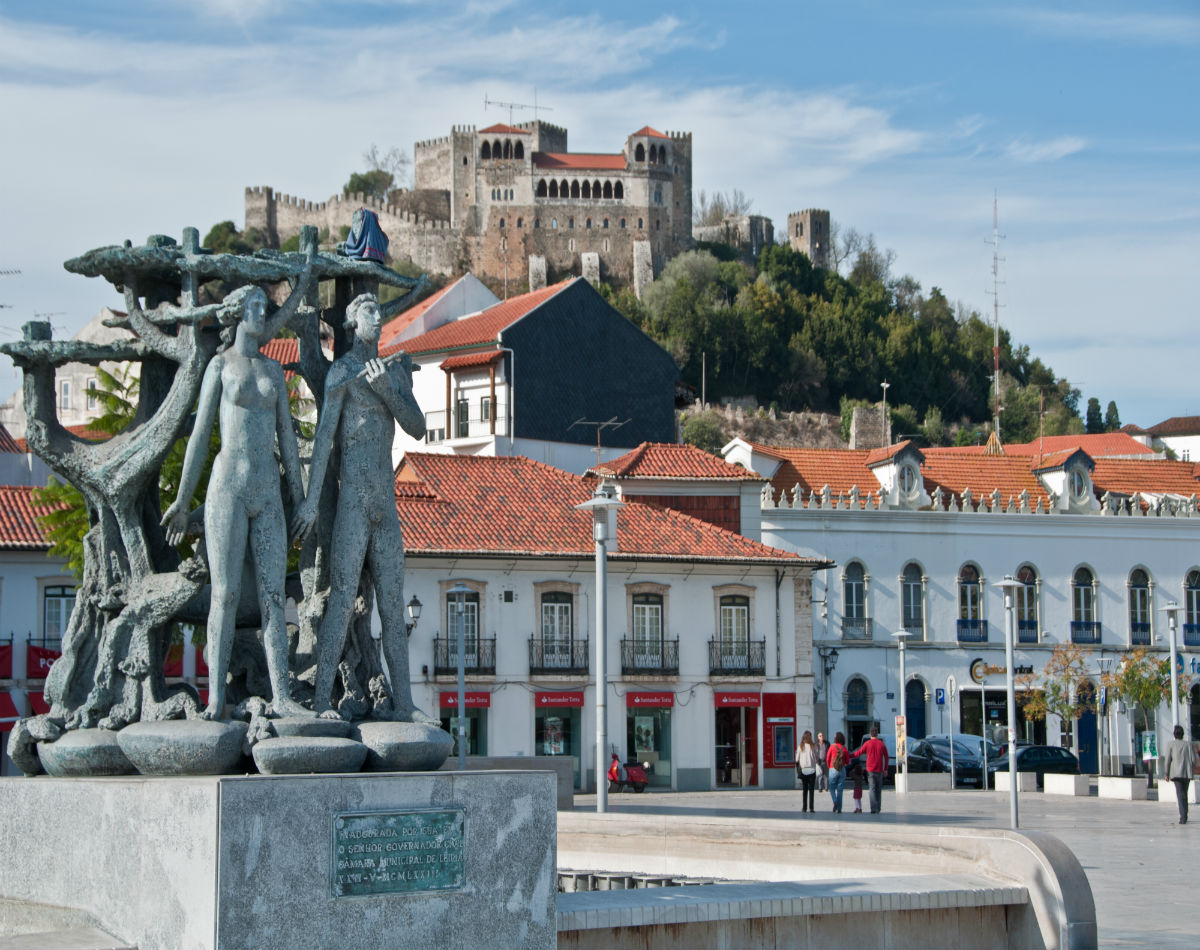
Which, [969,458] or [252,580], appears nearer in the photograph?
[252,580]

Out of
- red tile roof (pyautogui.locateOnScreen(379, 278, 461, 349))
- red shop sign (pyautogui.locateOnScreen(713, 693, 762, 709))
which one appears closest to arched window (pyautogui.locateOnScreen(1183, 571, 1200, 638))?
red shop sign (pyautogui.locateOnScreen(713, 693, 762, 709))

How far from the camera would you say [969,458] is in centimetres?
5688

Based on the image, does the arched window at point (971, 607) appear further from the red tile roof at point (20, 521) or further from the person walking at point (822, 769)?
the red tile roof at point (20, 521)

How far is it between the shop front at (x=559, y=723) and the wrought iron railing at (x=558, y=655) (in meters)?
0.56

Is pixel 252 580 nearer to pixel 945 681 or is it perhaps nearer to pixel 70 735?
pixel 70 735

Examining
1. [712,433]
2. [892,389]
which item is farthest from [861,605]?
[892,389]

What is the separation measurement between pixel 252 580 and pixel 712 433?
9789cm

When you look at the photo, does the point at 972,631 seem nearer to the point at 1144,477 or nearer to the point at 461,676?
the point at 1144,477

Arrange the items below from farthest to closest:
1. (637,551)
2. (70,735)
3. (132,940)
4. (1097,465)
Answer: (1097,465) → (637,551) → (70,735) → (132,940)

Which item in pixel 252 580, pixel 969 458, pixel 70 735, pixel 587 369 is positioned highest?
pixel 587 369

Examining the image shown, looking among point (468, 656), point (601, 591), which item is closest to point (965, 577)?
point (468, 656)

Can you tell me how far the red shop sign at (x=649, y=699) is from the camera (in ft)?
136

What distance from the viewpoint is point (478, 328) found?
62.0 meters

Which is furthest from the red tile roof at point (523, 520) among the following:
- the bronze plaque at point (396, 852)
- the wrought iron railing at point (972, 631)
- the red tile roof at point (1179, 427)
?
the red tile roof at point (1179, 427)
